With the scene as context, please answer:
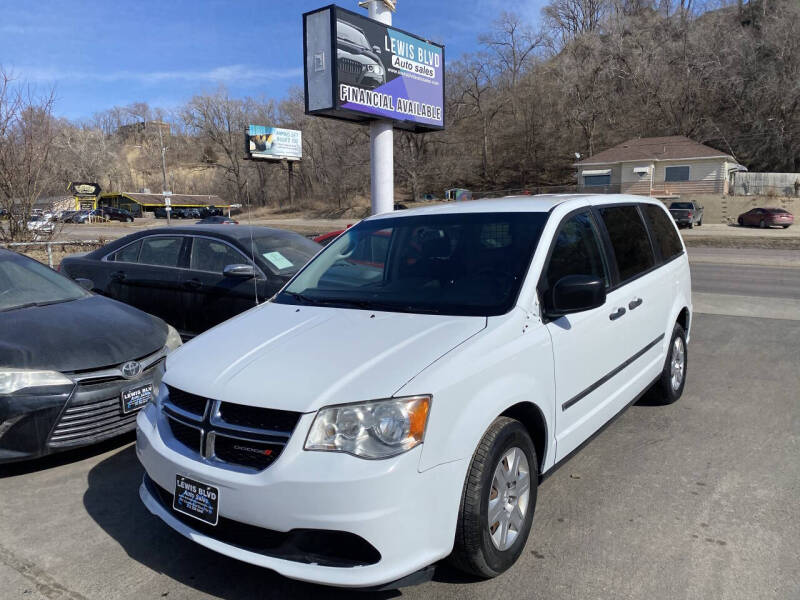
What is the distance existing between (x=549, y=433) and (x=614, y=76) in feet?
257

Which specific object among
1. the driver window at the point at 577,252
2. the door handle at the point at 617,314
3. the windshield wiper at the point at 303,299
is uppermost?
the driver window at the point at 577,252

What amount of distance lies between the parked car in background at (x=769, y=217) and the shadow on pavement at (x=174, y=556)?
41.8 m

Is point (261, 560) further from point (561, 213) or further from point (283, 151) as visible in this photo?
point (283, 151)

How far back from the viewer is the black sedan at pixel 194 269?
6.55 m

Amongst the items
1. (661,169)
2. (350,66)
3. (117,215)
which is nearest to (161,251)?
(350,66)

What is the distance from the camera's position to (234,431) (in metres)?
2.62

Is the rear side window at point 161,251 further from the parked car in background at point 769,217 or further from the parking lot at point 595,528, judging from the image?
the parked car in background at point 769,217

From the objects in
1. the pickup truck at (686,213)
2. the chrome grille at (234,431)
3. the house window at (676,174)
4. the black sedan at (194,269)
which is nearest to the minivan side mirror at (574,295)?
the chrome grille at (234,431)

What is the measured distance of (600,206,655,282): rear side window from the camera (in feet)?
14.0

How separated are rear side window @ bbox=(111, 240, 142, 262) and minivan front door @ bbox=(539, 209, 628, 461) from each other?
5631 millimetres

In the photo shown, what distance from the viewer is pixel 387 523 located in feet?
7.76

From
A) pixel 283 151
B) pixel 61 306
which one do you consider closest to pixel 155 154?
pixel 283 151

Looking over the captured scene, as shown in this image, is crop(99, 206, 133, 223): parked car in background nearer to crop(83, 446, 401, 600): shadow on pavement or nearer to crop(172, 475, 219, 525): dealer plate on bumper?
crop(83, 446, 401, 600): shadow on pavement

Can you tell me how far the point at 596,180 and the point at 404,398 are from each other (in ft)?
175
